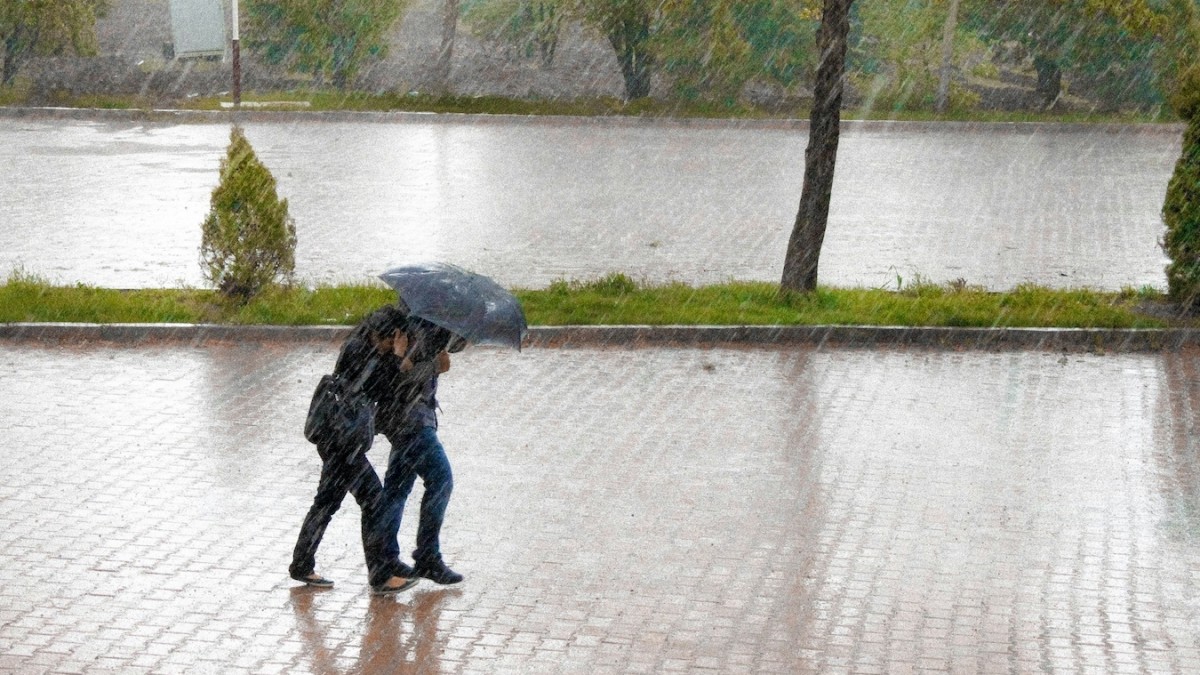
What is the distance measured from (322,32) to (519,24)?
6.55 meters

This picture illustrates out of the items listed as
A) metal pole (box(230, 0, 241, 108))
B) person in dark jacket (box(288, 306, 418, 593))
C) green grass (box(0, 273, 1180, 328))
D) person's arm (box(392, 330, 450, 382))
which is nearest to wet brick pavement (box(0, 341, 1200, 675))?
person in dark jacket (box(288, 306, 418, 593))

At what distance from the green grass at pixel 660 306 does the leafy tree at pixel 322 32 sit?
2293 cm

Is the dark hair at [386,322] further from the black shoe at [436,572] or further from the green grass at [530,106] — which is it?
the green grass at [530,106]

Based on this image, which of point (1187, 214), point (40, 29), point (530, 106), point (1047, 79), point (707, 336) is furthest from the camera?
point (1047, 79)

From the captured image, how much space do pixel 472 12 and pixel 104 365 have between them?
30.7 meters

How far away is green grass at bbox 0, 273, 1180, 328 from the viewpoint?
12438mm

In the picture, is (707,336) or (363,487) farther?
(707,336)

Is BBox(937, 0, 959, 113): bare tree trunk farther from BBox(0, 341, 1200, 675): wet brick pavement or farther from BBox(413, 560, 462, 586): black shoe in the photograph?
BBox(413, 560, 462, 586): black shoe

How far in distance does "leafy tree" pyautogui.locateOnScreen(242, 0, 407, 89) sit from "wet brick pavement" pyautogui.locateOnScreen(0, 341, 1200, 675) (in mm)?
24827

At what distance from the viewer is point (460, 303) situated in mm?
6727

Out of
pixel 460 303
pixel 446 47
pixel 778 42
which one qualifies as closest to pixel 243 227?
pixel 460 303

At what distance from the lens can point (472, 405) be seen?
10516 millimetres

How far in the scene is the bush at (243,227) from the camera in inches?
501

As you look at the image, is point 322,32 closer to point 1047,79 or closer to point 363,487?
point 1047,79
